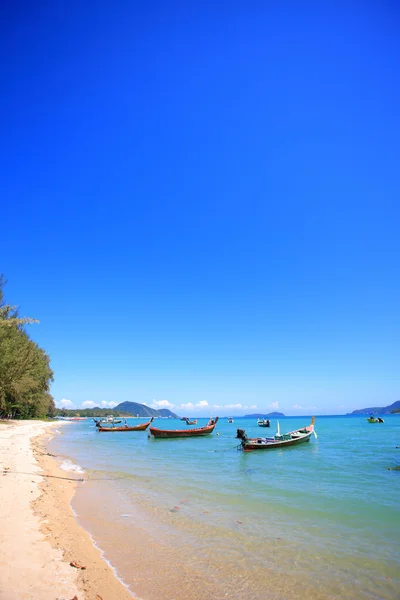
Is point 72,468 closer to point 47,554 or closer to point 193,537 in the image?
point 193,537

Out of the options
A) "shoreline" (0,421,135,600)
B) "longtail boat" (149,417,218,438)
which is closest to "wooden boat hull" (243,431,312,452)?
"shoreline" (0,421,135,600)

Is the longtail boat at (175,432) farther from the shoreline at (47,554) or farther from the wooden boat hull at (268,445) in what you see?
the shoreline at (47,554)

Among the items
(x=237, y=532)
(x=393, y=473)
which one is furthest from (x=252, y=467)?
(x=237, y=532)

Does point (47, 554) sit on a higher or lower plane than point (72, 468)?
higher

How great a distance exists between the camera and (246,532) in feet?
30.4

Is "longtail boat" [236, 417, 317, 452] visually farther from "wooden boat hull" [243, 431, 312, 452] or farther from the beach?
the beach

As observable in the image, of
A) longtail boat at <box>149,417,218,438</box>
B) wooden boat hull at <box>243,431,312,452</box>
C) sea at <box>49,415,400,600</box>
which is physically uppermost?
sea at <box>49,415,400,600</box>

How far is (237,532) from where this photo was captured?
30.3ft

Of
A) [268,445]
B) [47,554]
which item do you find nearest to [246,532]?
[47,554]

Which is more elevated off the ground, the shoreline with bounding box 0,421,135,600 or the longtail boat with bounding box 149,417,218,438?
the shoreline with bounding box 0,421,135,600

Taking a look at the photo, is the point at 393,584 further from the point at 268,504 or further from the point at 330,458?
the point at 330,458

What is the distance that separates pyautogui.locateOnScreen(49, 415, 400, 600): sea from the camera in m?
6.41

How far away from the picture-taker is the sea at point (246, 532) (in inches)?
253

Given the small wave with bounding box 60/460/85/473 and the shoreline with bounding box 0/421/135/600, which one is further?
the small wave with bounding box 60/460/85/473
